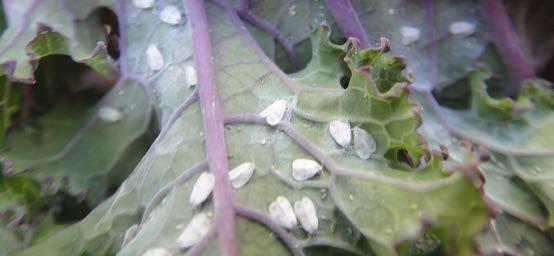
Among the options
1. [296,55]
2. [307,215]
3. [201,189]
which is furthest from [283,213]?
[296,55]

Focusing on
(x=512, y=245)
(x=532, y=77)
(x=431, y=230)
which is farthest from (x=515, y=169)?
(x=431, y=230)

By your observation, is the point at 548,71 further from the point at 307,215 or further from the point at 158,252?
the point at 158,252

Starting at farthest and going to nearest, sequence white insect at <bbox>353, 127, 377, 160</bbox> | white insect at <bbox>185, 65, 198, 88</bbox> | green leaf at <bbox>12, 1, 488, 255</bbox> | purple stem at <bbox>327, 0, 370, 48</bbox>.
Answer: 1. purple stem at <bbox>327, 0, 370, 48</bbox>
2. white insect at <bbox>185, 65, 198, 88</bbox>
3. white insect at <bbox>353, 127, 377, 160</bbox>
4. green leaf at <bbox>12, 1, 488, 255</bbox>

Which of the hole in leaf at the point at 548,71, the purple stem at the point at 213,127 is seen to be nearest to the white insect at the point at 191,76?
the purple stem at the point at 213,127

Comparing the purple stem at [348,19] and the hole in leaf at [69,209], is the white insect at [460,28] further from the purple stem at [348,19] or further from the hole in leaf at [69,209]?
the hole in leaf at [69,209]

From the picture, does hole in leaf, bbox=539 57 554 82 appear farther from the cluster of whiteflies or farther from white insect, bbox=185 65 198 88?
white insect, bbox=185 65 198 88

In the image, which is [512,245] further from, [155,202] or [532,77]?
[155,202]

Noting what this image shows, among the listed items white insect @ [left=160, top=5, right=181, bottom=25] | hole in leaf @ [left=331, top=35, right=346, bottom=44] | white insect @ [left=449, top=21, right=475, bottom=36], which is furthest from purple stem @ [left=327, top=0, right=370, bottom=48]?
white insect @ [left=160, top=5, right=181, bottom=25]

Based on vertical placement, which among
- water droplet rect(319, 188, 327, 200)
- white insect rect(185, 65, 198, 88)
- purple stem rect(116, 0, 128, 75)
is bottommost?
water droplet rect(319, 188, 327, 200)
